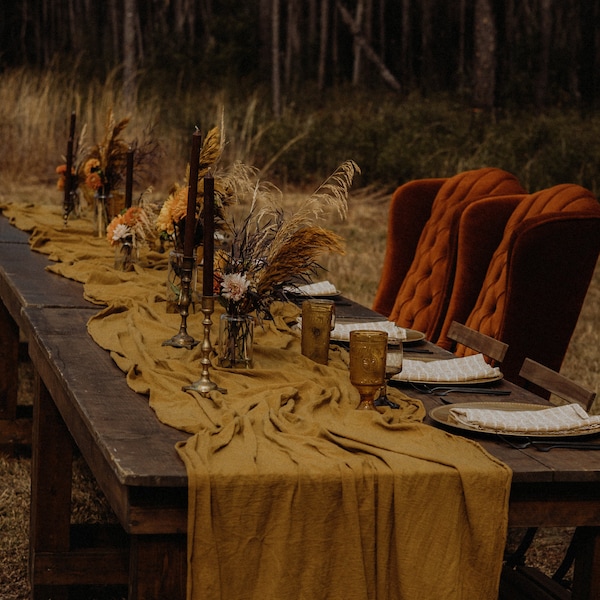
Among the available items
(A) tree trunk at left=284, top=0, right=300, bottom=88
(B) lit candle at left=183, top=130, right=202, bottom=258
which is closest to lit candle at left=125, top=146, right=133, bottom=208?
(B) lit candle at left=183, top=130, right=202, bottom=258

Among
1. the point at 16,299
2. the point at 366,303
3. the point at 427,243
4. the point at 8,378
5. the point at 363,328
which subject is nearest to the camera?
the point at 363,328

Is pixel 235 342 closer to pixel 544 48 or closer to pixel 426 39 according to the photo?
pixel 544 48

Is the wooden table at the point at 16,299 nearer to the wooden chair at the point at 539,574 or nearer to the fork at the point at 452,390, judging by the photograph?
the fork at the point at 452,390

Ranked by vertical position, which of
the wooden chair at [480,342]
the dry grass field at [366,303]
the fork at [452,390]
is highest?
the fork at [452,390]

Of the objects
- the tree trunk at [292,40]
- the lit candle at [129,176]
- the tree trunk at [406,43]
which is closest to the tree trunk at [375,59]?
the tree trunk at [292,40]

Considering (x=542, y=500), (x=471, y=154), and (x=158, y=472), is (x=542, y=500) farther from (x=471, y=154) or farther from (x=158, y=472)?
(x=471, y=154)

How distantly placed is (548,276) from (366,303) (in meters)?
3.54

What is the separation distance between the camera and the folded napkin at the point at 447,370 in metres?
2.32

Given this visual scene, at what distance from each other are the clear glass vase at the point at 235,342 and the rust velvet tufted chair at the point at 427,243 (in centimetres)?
160

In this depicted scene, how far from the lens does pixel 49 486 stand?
8.74 ft

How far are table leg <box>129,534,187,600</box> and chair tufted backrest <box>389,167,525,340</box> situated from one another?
2324 millimetres

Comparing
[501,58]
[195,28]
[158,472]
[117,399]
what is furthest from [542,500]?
[195,28]

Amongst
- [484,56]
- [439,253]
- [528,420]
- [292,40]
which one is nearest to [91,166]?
[439,253]

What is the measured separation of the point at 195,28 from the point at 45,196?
13.4 metres
